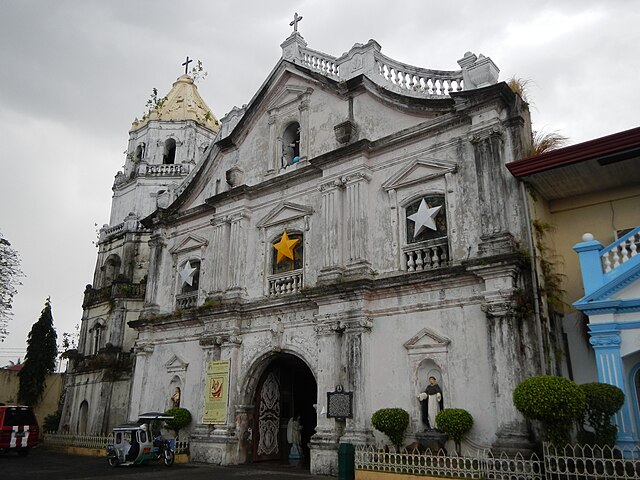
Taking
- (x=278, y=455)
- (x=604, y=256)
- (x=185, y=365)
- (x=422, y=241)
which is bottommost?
(x=278, y=455)

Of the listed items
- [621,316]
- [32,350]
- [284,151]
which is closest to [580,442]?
[621,316]

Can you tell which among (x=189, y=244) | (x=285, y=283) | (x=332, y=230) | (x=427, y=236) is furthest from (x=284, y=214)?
(x=427, y=236)

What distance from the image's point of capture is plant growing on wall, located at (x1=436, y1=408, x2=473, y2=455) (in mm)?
10688

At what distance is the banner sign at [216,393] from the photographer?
15.5m

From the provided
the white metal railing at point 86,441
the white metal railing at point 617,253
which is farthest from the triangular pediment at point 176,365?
the white metal railing at point 617,253

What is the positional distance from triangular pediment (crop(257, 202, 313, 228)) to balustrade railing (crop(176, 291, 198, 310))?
11.5ft

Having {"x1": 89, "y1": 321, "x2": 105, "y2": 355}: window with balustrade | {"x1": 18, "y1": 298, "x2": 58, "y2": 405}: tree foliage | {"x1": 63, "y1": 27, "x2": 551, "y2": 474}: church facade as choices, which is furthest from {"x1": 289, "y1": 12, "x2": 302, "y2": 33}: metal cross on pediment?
{"x1": 18, "y1": 298, "x2": 58, "y2": 405}: tree foliage

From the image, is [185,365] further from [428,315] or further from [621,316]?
[621,316]

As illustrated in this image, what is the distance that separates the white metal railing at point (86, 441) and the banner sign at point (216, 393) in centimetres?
112

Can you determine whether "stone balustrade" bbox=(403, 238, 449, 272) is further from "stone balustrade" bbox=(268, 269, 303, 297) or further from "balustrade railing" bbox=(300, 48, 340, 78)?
"balustrade railing" bbox=(300, 48, 340, 78)

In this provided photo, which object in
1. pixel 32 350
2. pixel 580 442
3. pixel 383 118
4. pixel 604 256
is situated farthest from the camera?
pixel 32 350

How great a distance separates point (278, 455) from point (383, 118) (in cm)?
1015

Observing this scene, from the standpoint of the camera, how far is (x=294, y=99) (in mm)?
17281

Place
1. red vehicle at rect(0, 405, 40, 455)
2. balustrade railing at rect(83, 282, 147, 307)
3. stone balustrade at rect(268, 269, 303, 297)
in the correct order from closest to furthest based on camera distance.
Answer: stone balustrade at rect(268, 269, 303, 297) < red vehicle at rect(0, 405, 40, 455) < balustrade railing at rect(83, 282, 147, 307)
